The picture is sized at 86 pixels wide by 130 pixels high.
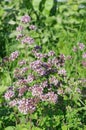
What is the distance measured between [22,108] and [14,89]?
16.6 inches

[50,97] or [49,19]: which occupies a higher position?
[50,97]

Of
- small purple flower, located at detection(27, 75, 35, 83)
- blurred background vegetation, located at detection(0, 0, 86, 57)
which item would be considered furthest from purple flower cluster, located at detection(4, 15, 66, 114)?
blurred background vegetation, located at detection(0, 0, 86, 57)

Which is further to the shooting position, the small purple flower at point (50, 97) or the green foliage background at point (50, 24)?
the green foliage background at point (50, 24)

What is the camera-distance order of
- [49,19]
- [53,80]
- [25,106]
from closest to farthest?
[25,106] → [53,80] → [49,19]

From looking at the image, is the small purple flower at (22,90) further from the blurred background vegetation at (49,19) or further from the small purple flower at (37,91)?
the blurred background vegetation at (49,19)

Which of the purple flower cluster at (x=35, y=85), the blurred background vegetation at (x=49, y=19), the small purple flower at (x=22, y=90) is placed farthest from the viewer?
the blurred background vegetation at (x=49, y=19)

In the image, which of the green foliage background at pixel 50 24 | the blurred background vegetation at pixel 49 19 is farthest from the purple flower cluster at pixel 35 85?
the blurred background vegetation at pixel 49 19

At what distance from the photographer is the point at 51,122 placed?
308cm

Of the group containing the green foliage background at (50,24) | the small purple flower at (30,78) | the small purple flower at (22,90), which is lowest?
the green foliage background at (50,24)

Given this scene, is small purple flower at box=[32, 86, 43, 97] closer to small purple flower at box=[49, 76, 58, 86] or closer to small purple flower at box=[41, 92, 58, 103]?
small purple flower at box=[41, 92, 58, 103]

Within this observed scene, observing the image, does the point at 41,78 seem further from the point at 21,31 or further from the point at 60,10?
the point at 60,10

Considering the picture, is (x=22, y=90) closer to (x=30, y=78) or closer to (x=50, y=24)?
(x=30, y=78)

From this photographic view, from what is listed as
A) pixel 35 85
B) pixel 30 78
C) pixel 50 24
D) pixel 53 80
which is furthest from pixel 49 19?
pixel 35 85

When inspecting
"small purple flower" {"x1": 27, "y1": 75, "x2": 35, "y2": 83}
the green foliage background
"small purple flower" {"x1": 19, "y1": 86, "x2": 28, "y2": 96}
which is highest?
"small purple flower" {"x1": 27, "y1": 75, "x2": 35, "y2": 83}
